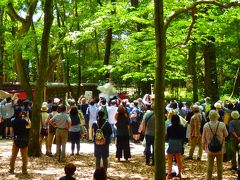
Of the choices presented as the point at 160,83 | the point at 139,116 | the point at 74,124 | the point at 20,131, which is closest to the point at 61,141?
the point at 74,124

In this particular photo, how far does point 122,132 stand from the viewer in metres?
12.9

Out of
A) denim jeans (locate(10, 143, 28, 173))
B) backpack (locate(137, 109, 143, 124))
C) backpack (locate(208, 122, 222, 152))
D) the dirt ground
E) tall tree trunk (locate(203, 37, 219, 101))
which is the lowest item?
the dirt ground

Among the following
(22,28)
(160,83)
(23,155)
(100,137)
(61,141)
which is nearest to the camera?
(160,83)

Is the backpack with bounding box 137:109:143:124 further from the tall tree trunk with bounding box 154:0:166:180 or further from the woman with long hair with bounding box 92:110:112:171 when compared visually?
the tall tree trunk with bounding box 154:0:166:180

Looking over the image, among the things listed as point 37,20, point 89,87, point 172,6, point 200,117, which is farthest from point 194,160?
point 89,87

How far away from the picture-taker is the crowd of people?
10.2 m

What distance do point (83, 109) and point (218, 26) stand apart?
7.27 metres

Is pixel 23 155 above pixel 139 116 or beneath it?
beneath

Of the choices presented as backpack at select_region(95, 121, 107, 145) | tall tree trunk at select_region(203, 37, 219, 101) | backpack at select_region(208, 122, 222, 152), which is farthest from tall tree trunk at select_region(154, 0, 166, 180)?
tall tree trunk at select_region(203, 37, 219, 101)

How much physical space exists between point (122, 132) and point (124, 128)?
15cm

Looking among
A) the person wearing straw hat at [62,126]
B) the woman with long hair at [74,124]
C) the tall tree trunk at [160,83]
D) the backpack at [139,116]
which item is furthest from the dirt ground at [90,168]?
the backpack at [139,116]

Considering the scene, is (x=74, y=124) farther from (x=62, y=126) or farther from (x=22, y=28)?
(x=22, y=28)

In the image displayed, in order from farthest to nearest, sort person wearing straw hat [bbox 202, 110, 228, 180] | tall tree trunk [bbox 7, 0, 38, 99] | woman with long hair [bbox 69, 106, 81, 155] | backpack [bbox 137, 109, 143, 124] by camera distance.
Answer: tall tree trunk [bbox 7, 0, 38, 99]
backpack [bbox 137, 109, 143, 124]
woman with long hair [bbox 69, 106, 81, 155]
person wearing straw hat [bbox 202, 110, 228, 180]

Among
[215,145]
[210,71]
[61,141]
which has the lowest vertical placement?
[61,141]
